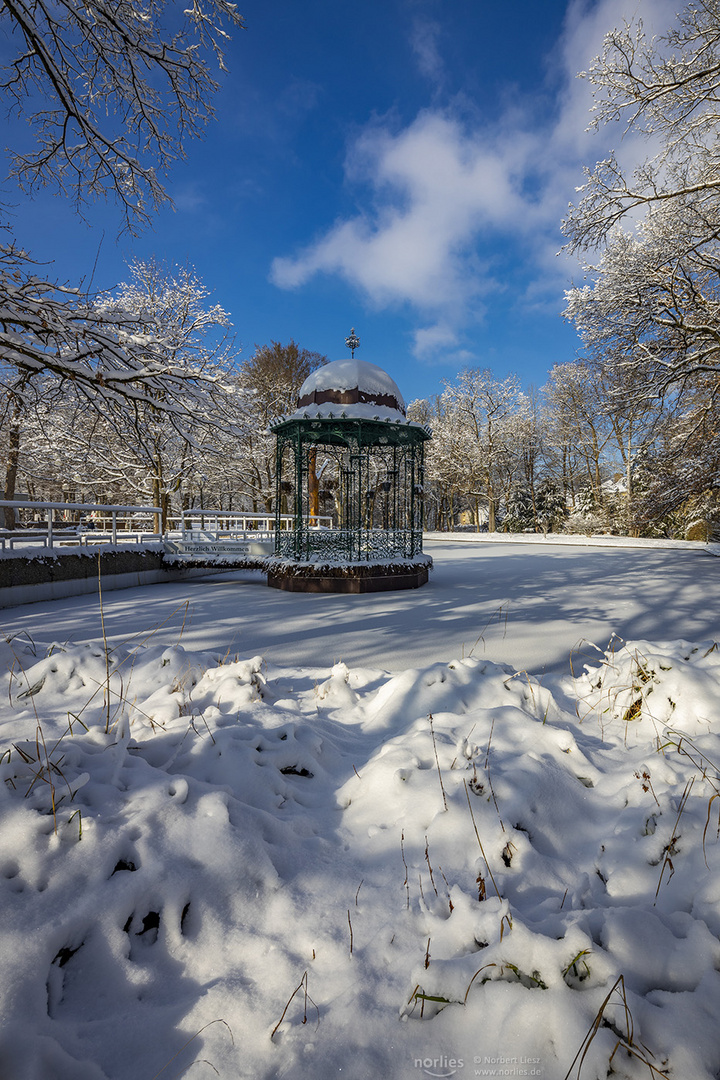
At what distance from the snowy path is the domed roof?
4.29 meters

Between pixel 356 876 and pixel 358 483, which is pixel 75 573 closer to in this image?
pixel 358 483

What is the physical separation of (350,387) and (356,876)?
9.80m

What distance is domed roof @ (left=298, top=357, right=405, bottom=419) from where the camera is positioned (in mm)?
10367

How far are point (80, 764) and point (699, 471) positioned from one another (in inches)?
371

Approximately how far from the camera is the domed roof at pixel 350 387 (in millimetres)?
10367

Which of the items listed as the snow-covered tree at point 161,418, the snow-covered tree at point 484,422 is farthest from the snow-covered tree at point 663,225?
the snow-covered tree at point 484,422

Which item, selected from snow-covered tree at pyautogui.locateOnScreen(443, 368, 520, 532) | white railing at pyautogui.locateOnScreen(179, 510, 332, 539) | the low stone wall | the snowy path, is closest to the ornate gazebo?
the snowy path

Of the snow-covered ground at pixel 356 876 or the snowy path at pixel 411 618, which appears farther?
the snowy path at pixel 411 618

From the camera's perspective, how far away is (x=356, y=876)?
172 cm

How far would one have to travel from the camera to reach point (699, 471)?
26.2 ft

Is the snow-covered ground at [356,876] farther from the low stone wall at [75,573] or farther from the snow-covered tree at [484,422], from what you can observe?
the snow-covered tree at [484,422]

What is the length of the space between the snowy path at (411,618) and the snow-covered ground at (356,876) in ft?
6.11

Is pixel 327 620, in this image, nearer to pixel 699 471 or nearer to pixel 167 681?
pixel 167 681

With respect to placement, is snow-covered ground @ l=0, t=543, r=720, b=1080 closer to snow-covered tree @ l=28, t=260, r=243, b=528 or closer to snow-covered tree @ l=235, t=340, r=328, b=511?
snow-covered tree @ l=28, t=260, r=243, b=528
